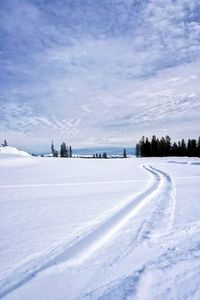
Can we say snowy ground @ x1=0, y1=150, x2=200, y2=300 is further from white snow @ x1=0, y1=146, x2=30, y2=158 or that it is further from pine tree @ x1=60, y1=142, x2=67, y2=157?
pine tree @ x1=60, y1=142, x2=67, y2=157

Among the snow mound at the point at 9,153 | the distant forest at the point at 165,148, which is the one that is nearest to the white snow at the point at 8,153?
the snow mound at the point at 9,153

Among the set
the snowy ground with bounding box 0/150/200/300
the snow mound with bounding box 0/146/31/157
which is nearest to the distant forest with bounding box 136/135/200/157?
the snow mound with bounding box 0/146/31/157

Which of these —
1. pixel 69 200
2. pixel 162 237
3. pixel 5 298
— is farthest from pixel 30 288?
pixel 69 200

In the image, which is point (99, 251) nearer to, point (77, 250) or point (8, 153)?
point (77, 250)

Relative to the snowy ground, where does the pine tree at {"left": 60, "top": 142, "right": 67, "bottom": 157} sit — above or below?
above

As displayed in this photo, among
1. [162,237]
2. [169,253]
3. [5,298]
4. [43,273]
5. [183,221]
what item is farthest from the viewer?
[183,221]

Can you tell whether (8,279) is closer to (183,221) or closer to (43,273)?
(43,273)

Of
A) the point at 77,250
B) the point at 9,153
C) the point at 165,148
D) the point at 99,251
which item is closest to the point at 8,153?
the point at 9,153

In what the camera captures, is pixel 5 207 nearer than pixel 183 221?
No

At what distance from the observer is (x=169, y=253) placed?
3246 mm

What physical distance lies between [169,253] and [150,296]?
1006 mm

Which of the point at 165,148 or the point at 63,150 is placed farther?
the point at 63,150

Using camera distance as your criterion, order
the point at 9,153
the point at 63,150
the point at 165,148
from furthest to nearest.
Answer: the point at 63,150, the point at 165,148, the point at 9,153

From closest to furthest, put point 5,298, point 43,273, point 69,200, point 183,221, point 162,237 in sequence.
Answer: point 5,298 < point 43,273 < point 162,237 < point 183,221 < point 69,200
